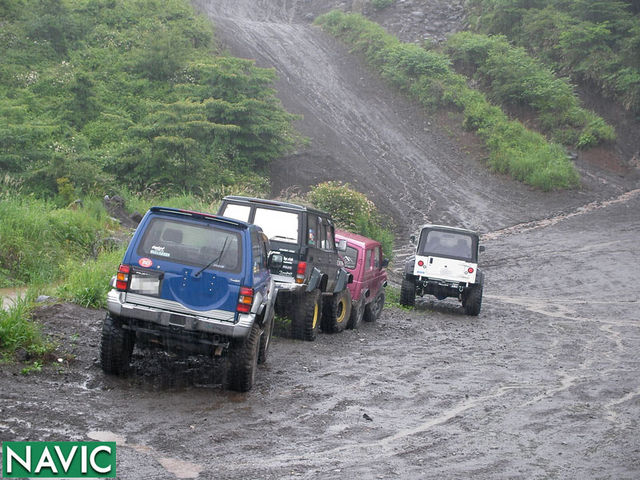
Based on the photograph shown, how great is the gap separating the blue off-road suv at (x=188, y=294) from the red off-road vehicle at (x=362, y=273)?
6.23m

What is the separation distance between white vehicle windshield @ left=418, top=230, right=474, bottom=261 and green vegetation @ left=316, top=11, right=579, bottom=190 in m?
18.2

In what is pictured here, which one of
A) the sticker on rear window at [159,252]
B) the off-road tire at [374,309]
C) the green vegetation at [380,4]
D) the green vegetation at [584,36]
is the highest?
the green vegetation at [380,4]

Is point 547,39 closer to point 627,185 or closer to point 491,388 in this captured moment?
point 627,185

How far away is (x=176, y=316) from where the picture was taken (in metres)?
8.45

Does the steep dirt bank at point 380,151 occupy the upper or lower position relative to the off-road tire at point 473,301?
upper

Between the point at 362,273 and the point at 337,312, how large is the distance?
4.81 feet

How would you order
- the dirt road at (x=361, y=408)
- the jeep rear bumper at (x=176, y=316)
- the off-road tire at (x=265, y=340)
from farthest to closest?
the off-road tire at (x=265, y=340) < the jeep rear bumper at (x=176, y=316) < the dirt road at (x=361, y=408)

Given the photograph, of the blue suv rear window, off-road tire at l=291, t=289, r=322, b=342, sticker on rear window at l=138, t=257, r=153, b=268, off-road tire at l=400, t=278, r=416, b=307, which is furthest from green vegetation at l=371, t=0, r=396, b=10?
sticker on rear window at l=138, t=257, r=153, b=268

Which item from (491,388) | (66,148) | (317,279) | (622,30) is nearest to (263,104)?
(66,148)

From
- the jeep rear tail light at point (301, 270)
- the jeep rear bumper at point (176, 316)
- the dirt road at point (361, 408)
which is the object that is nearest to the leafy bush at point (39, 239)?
the dirt road at point (361, 408)

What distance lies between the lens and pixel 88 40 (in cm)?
3878

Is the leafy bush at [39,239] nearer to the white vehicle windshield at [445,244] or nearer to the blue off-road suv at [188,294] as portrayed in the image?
the blue off-road suv at [188,294]

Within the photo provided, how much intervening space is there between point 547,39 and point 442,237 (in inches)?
1277

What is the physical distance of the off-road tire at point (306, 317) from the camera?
12.3 metres
